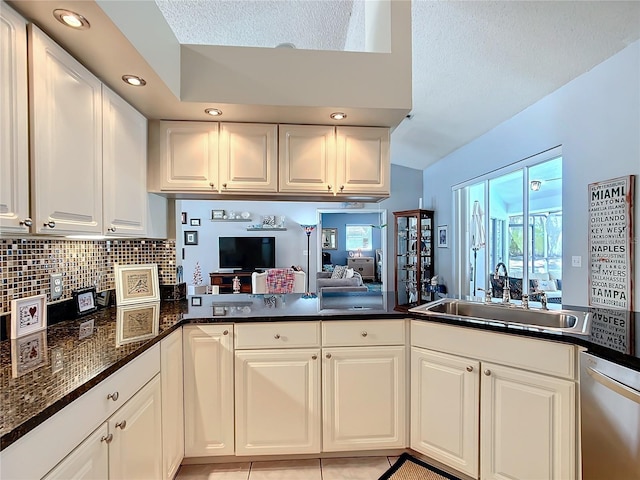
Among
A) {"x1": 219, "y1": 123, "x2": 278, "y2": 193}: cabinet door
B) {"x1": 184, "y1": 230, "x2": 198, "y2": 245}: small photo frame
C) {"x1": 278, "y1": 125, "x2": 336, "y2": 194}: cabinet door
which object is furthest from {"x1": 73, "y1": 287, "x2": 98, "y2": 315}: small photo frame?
{"x1": 184, "y1": 230, "x2": 198, "y2": 245}: small photo frame

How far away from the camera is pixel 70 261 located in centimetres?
184

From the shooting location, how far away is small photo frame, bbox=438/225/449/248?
5485mm

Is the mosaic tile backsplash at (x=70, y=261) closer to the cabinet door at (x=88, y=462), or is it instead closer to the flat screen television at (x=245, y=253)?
the cabinet door at (x=88, y=462)

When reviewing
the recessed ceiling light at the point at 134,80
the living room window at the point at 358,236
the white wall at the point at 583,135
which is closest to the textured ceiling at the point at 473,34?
the white wall at the point at 583,135

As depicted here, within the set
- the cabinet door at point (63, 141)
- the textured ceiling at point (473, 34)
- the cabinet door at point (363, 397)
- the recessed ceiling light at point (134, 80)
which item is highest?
the textured ceiling at point (473, 34)

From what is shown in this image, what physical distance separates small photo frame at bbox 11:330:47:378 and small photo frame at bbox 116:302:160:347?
0.25m

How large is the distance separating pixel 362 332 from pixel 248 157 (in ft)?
4.39

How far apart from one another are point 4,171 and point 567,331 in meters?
2.32

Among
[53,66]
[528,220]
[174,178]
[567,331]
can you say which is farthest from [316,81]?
[528,220]

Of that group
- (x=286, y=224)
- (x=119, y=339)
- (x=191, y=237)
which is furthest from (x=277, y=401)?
(x=191, y=237)

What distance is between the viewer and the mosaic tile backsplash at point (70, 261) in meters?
1.48

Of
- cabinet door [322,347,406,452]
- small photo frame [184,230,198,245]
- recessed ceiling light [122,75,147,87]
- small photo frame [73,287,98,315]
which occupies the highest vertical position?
recessed ceiling light [122,75,147,87]

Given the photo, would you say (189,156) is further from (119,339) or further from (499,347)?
(499,347)

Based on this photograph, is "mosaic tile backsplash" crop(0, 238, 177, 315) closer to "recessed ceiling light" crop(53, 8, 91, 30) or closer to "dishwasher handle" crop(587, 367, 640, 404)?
"recessed ceiling light" crop(53, 8, 91, 30)
